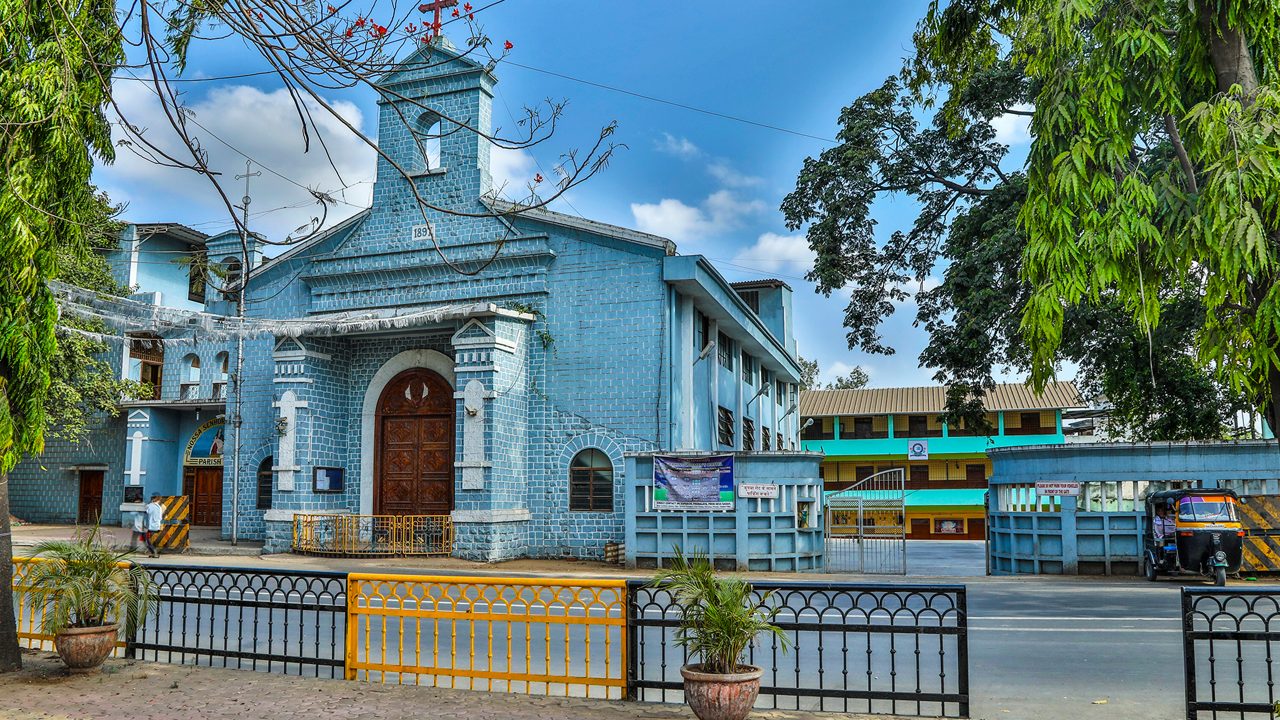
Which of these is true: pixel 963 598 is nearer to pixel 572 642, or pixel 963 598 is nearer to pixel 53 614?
pixel 572 642

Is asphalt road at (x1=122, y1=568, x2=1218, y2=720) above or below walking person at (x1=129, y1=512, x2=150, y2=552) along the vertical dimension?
below

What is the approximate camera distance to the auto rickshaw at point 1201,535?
53.5 ft

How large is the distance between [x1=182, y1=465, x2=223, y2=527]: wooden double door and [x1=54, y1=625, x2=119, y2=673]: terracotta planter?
24.9 metres

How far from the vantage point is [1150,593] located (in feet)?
50.0

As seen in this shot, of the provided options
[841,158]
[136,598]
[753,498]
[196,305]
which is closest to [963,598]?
[136,598]

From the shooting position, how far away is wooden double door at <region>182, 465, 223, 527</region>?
103 feet

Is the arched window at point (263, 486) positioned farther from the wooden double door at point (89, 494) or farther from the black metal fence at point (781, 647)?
the black metal fence at point (781, 647)

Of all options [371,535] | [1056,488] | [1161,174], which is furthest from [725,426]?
[1161,174]

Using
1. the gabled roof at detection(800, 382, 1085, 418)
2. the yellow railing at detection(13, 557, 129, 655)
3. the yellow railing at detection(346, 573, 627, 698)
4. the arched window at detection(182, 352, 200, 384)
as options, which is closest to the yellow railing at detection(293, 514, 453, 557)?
the yellow railing at detection(346, 573, 627, 698)

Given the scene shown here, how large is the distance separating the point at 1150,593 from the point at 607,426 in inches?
449

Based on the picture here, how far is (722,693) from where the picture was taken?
20.8 feet

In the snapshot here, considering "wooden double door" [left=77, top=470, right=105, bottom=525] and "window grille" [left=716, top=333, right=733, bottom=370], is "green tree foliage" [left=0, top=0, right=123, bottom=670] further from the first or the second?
"wooden double door" [left=77, top=470, right=105, bottom=525]

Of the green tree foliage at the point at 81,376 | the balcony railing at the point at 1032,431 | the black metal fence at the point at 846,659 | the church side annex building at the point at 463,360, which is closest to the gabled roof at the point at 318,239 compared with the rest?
the church side annex building at the point at 463,360

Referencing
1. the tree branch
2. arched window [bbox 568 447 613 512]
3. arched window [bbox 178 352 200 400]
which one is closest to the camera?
the tree branch
